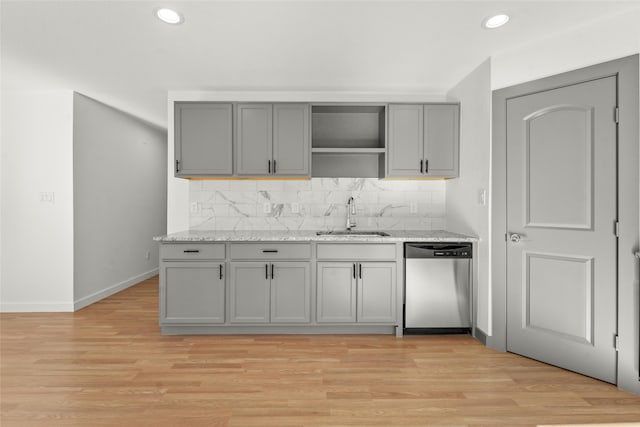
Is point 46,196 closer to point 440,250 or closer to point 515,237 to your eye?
point 440,250

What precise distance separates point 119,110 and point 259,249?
10.5 feet

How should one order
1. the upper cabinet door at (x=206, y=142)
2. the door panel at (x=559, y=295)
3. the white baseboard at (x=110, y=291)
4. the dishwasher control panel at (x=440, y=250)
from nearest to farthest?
the door panel at (x=559, y=295)
the dishwasher control panel at (x=440, y=250)
the upper cabinet door at (x=206, y=142)
the white baseboard at (x=110, y=291)

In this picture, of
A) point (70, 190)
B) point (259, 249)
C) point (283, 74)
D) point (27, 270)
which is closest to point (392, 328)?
point (259, 249)

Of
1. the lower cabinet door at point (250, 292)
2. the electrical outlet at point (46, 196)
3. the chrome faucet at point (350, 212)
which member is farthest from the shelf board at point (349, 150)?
the electrical outlet at point (46, 196)

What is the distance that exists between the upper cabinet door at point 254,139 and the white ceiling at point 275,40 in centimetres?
32

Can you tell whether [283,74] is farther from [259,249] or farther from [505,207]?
[505,207]

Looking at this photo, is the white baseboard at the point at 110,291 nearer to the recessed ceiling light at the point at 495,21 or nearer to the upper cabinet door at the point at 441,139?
the upper cabinet door at the point at 441,139

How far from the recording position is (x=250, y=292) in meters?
3.17

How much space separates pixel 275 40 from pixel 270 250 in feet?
5.94

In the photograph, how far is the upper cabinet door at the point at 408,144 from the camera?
3.45 meters

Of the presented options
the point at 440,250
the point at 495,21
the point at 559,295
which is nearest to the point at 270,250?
the point at 440,250

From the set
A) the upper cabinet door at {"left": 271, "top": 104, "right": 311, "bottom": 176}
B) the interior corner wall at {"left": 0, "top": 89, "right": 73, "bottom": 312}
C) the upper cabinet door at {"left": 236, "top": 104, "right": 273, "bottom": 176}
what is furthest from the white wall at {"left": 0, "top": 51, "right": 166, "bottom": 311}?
the upper cabinet door at {"left": 271, "top": 104, "right": 311, "bottom": 176}

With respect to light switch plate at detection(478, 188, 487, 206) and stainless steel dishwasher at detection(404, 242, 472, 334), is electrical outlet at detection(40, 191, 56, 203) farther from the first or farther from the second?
light switch plate at detection(478, 188, 487, 206)

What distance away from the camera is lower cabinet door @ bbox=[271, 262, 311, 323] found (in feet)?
10.4
